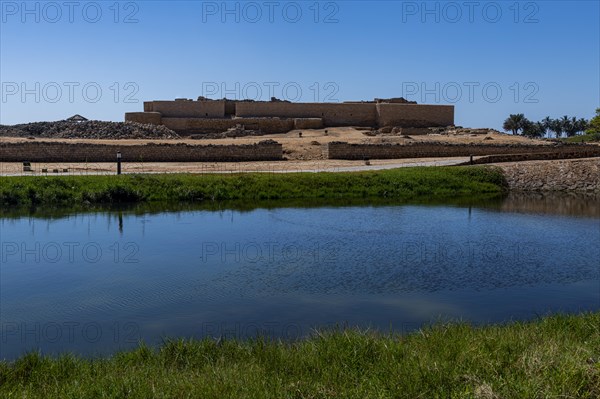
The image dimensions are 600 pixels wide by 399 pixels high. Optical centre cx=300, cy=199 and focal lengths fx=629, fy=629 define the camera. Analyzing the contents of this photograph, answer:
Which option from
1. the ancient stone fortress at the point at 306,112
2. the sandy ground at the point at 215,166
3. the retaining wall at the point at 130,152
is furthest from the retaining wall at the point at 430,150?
the ancient stone fortress at the point at 306,112

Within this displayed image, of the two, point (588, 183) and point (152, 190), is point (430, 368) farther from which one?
point (588, 183)

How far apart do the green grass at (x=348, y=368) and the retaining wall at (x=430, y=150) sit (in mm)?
24498

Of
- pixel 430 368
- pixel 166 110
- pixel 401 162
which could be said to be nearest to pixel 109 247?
pixel 430 368

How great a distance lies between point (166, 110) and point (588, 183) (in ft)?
91.2

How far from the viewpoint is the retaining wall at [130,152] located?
28031 millimetres

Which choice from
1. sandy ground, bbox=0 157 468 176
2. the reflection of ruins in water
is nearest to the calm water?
the reflection of ruins in water

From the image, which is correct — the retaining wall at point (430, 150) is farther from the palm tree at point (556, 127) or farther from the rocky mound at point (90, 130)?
the palm tree at point (556, 127)

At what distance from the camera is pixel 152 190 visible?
21.8m

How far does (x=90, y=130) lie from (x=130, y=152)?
11.8 meters

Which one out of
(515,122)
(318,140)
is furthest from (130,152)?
(515,122)

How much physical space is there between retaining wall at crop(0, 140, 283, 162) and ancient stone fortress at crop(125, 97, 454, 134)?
1250 cm

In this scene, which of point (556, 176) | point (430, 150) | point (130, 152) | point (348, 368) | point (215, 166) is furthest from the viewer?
point (430, 150)

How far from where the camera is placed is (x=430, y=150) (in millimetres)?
33281

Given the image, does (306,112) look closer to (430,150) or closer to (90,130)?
(430,150)
